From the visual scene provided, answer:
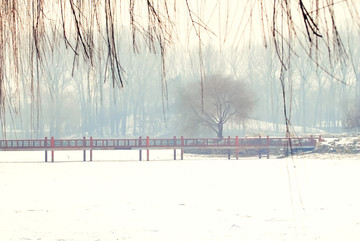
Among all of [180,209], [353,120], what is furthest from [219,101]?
[180,209]

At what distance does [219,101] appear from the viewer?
3850 centimetres

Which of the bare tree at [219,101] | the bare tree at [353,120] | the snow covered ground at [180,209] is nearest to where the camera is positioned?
the snow covered ground at [180,209]

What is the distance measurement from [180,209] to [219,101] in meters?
27.9

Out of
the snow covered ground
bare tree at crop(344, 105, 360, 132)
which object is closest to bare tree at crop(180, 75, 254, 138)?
bare tree at crop(344, 105, 360, 132)

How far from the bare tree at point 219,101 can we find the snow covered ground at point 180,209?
2003cm

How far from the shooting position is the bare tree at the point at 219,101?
3819 cm

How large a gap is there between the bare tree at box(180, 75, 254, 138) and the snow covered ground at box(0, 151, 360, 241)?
20.0m

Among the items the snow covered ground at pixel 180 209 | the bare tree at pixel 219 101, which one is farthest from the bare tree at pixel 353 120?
the snow covered ground at pixel 180 209

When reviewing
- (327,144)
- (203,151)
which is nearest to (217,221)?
(327,144)

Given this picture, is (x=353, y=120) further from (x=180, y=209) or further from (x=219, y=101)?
(x=180, y=209)

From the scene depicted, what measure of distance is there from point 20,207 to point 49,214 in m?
1.42

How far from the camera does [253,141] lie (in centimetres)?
3175

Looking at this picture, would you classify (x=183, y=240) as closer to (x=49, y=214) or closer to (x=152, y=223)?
(x=152, y=223)

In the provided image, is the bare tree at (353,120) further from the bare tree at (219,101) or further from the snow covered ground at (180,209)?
the snow covered ground at (180,209)
